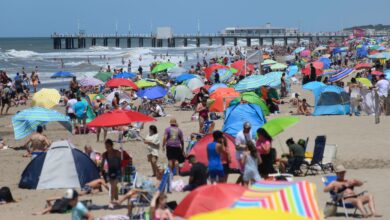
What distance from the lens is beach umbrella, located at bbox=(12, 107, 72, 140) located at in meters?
13.4

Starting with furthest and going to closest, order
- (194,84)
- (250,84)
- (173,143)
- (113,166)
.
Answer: (194,84) < (250,84) < (173,143) < (113,166)

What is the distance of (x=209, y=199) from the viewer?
6.74m

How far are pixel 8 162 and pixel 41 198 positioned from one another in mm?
3755

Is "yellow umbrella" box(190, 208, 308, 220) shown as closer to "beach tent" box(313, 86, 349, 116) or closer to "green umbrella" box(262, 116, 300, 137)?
"green umbrella" box(262, 116, 300, 137)

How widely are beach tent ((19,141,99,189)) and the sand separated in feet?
0.56

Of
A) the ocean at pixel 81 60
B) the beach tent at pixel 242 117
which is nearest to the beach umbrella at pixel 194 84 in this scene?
the beach tent at pixel 242 117

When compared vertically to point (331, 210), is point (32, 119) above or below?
above

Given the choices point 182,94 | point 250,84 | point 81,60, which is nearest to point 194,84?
point 182,94

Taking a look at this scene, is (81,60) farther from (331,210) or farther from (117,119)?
(331,210)

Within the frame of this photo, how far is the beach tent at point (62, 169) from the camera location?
10734 mm

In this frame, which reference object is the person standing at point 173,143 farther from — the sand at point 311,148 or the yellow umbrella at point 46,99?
the yellow umbrella at point 46,99

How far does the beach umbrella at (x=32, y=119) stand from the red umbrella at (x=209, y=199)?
23.3 ft

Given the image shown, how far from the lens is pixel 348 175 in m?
10.8

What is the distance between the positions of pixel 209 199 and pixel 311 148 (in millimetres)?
6683
